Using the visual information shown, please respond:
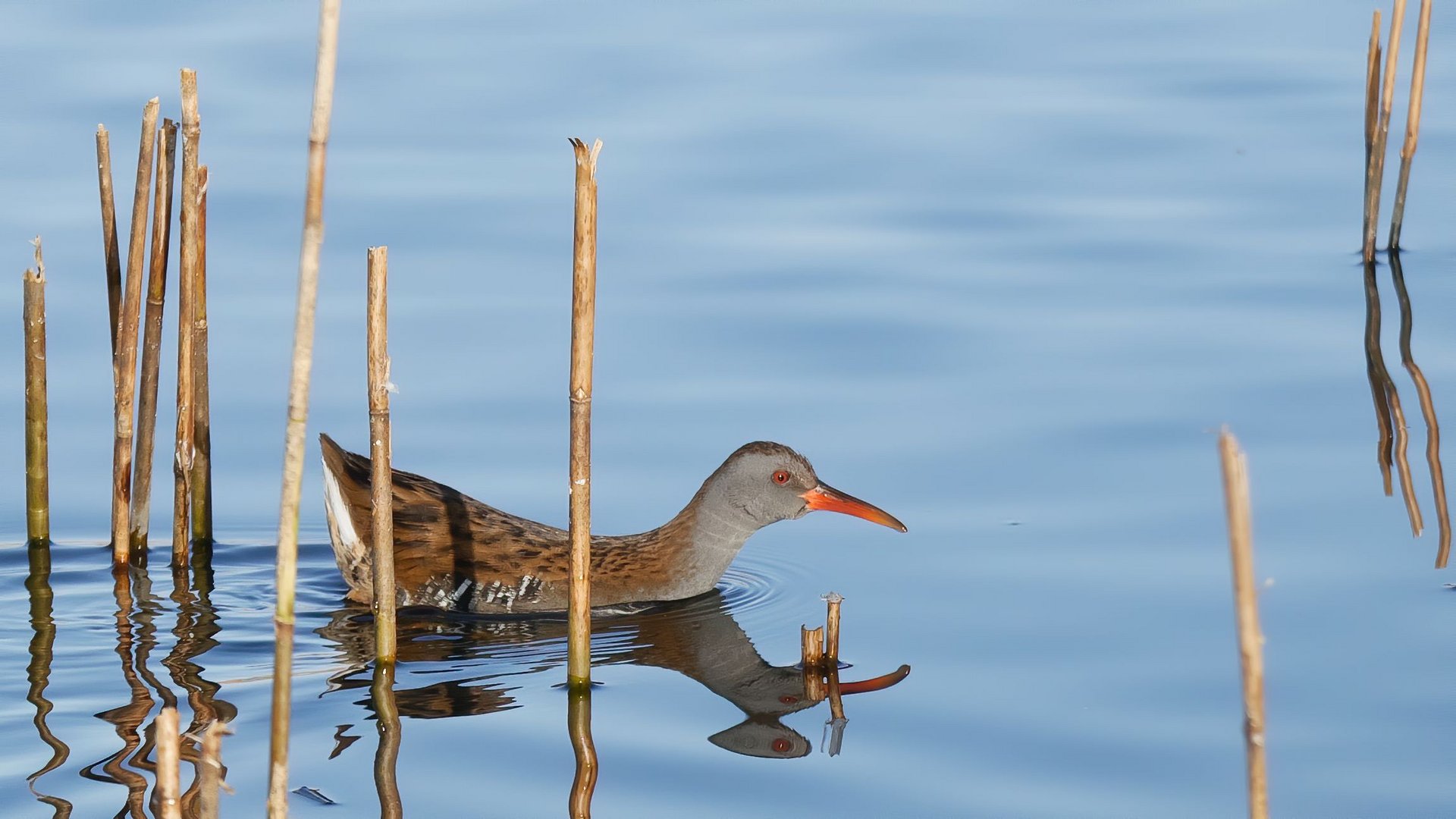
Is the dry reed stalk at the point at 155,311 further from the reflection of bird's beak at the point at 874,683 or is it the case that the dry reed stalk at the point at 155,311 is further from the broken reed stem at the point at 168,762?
the broken reed stem at the point at 168,762

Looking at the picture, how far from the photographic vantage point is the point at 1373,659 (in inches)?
303

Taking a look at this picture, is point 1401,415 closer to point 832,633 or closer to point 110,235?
point 832,633

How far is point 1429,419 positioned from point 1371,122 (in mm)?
2760

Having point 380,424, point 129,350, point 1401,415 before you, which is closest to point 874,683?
point 380,424

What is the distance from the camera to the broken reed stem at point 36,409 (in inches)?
331

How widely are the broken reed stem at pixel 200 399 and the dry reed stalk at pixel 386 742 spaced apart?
5.15 ft

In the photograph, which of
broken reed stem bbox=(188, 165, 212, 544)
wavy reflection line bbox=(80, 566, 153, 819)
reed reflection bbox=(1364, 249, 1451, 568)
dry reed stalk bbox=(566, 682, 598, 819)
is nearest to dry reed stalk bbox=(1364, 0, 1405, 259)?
reed reflection bbox=(1364, 249, 1451, 568)

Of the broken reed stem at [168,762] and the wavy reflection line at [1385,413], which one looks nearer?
the broken reed stem at [168,762]

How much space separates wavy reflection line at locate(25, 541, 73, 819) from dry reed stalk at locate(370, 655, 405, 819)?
0.99 meters

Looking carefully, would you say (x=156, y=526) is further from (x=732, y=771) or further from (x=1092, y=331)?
(x=1092, y=331)

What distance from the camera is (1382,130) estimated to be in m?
12.1

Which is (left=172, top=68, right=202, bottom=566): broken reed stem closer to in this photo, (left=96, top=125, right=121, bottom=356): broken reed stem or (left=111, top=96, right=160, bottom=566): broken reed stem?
(left=111, top=96, right=160, bottom=566): broken reed stem

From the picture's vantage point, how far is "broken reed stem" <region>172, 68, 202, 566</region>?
8.28 m

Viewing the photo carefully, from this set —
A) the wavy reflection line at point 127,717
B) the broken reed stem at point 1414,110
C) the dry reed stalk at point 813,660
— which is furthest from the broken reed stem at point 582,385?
the broken reed stem at point 1414,110
